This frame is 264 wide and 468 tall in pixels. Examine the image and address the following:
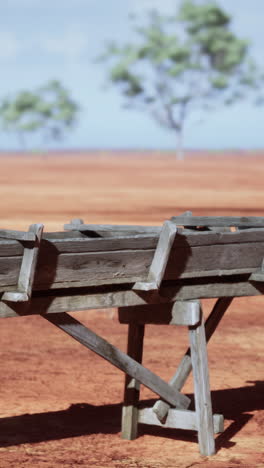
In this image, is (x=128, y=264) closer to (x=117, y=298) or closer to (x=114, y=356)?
(x=117, y=298)

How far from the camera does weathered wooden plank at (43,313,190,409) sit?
20.9ft

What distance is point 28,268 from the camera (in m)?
5.77

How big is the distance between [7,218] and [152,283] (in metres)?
17.4

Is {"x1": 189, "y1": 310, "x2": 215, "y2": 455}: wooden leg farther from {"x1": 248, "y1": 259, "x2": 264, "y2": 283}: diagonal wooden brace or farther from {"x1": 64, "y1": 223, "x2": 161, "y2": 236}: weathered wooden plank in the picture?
{"x1": 64, "y1": 223, "x2": 161, "y2": 236}: weathered wooden plank

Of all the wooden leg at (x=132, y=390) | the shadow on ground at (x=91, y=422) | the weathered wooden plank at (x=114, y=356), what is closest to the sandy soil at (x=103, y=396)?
the shadow on ground at (x=91, y=422)

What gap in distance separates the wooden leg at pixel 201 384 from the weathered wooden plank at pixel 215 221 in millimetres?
1091

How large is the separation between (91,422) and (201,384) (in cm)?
159

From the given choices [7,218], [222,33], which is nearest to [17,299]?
[7,218]

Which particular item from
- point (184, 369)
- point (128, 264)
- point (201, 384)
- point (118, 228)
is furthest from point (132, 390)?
point (128, 264)

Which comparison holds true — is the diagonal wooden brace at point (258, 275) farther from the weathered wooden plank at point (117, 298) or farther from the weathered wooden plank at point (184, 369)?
the weathered wooden plank at point (184, 369)

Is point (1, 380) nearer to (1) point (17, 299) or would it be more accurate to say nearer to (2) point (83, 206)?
(1) point (17, 299)

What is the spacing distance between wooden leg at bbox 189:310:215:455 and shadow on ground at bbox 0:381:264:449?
0.49 meters

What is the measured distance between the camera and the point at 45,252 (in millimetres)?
5922

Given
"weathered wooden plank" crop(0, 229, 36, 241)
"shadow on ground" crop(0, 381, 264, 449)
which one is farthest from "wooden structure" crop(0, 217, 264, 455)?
"shadow on ground" crop(0, 381, 264, 449)
